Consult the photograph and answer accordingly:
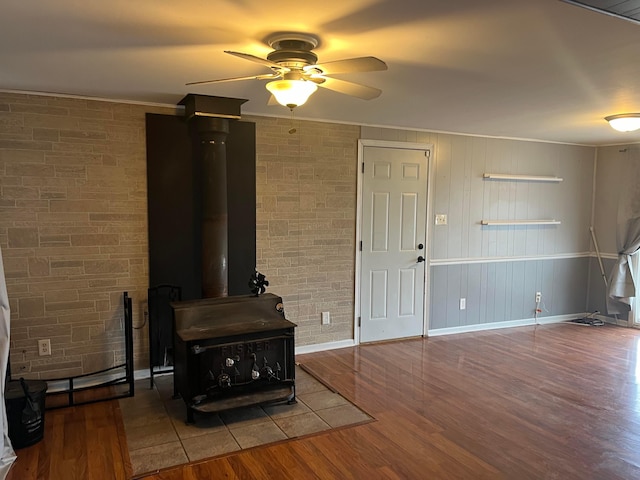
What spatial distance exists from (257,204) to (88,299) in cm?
155

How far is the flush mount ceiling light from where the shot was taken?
395cm

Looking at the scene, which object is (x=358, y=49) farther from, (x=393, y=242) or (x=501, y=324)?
(x=501, y=324)

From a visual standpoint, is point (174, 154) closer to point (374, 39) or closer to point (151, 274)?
point (151, 274)

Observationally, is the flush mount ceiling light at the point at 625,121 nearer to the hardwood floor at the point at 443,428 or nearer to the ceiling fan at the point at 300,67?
the hardwood floor at the point at 443,428

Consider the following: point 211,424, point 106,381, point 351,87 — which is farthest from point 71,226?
point 351,87

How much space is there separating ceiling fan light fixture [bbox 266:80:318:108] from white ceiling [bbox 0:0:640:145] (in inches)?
7.5

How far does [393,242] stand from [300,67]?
2.81m

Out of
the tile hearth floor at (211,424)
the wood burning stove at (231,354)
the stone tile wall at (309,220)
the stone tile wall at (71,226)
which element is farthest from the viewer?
the stone tile wall at (309,220)

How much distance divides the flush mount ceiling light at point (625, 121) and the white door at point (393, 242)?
5.50 ft

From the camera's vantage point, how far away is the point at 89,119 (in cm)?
358

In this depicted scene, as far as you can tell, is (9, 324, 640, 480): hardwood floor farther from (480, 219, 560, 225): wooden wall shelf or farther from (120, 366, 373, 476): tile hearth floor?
(480, 219, 560, 225): wooden wall shelf

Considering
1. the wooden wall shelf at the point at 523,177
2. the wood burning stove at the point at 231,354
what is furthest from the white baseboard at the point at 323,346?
the wooden wall shelf at the point at 523,177

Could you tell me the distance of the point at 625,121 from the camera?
3.97 metres

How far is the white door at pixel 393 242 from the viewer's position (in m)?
4.79
